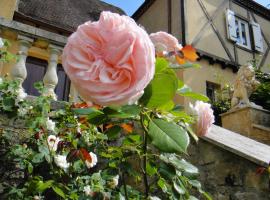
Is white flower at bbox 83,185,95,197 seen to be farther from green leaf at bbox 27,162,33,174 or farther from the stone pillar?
the stone pillar

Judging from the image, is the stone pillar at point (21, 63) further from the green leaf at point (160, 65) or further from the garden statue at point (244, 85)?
the garden statue at point (244, 85)

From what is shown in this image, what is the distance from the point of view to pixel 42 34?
2602 mm

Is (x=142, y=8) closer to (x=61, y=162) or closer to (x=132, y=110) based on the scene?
(x=61, y=162)

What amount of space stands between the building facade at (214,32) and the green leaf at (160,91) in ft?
25.5

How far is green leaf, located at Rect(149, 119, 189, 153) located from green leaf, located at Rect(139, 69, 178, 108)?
2.2 inches

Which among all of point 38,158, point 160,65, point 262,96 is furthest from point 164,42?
point 262,96

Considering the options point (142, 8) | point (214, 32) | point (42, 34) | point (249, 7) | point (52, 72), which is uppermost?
point (249, 7)

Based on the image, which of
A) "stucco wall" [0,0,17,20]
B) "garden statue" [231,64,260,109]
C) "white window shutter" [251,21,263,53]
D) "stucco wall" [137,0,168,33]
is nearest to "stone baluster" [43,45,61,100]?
"garden statue" [231,64,260,109]

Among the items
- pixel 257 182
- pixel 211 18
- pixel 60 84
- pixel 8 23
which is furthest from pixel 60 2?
pixel 257 182

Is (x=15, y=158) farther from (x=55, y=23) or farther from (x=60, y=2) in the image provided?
(x=60, y=2)

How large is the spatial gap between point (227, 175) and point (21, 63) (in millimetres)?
1819

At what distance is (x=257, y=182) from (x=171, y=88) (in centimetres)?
121

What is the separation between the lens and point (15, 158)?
6.18 feet

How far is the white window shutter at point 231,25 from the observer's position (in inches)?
380
